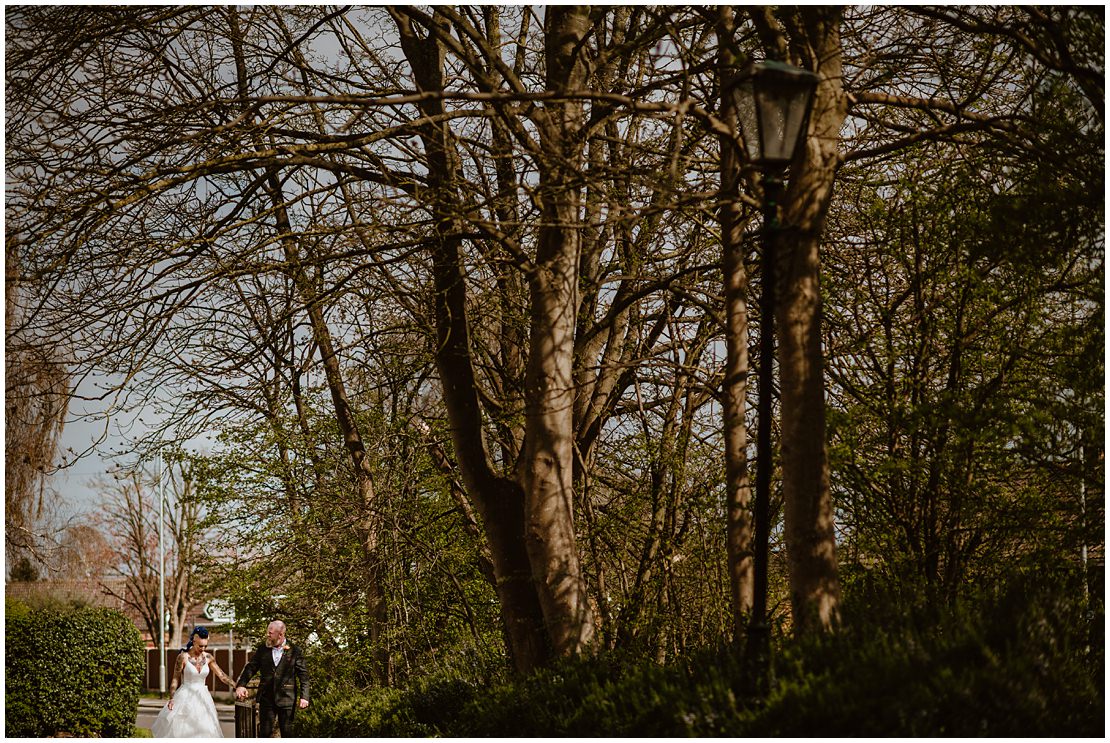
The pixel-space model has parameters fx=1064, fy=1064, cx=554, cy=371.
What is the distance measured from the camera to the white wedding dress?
12.5 meters

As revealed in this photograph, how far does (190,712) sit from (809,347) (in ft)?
29.3

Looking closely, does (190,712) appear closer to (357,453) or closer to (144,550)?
(357,453)

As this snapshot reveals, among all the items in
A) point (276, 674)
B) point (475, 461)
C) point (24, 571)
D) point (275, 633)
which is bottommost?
point (276, 674)

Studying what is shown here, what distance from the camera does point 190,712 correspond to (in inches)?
495

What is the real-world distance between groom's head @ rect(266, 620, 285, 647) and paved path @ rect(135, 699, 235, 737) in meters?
11.8

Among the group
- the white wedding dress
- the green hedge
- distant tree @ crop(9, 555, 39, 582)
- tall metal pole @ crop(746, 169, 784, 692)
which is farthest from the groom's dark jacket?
distant tree @ crop(9, 555, 39, 582)

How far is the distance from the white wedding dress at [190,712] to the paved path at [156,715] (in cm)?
1085

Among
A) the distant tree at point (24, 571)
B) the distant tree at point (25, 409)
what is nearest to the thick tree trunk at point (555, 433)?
the distant tree at point (25, 409)

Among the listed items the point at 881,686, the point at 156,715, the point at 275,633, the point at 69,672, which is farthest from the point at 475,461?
the point at 156,715

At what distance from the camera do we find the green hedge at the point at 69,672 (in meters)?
17.1

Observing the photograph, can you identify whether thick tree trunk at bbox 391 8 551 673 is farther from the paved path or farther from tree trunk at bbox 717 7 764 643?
the paved path

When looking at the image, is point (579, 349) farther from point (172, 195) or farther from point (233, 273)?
point (172, 195)

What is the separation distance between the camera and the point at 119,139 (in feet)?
30.9

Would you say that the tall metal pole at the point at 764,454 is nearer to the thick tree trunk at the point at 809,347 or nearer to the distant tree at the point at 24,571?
the thick tree trunk at the point at 809,347
